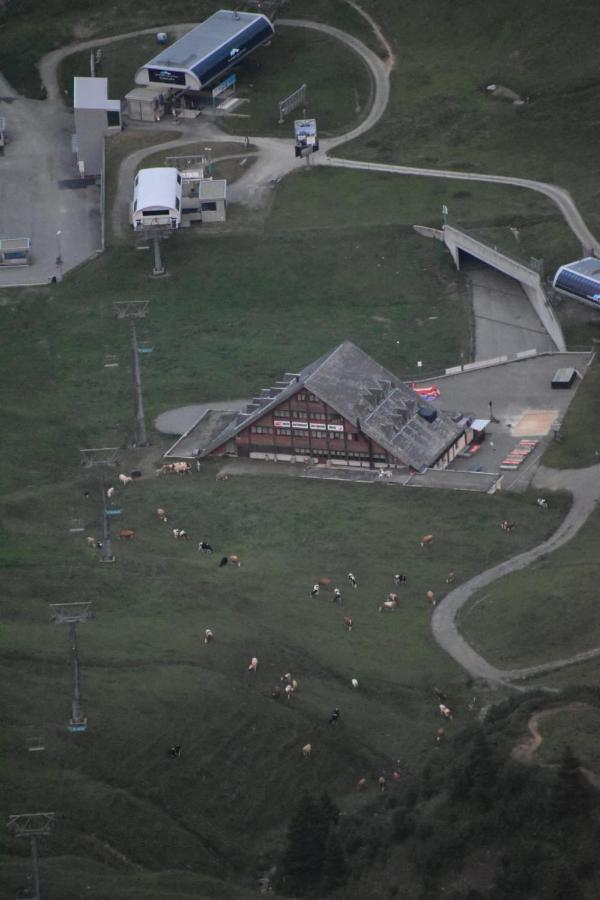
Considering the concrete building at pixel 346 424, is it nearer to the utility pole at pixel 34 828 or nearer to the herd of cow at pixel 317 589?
the herd of cow at pixel 317 589

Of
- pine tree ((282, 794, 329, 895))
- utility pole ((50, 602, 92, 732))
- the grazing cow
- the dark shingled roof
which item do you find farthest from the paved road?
utility pole ((50, 602, 92, 732))

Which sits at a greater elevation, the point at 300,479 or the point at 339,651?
the point at 339,651

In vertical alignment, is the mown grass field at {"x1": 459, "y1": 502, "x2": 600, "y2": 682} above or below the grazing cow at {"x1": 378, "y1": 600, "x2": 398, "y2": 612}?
above

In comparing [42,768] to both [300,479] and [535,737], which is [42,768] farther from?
[300,479]

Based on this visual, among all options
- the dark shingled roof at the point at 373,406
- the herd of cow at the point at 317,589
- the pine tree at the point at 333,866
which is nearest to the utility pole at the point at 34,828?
the herd of cow at the point at 317,589

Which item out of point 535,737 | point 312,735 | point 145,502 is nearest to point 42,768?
point 312,735

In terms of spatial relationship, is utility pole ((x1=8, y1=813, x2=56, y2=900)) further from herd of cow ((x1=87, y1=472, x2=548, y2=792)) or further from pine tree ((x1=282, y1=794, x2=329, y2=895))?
pine tree ((x1=282, y1=794, x2=329, y2=895))
